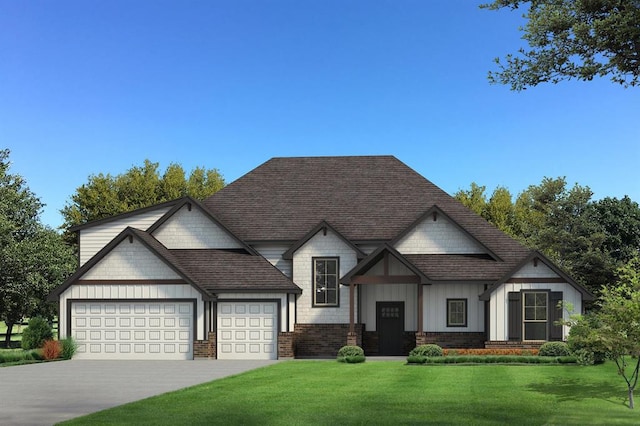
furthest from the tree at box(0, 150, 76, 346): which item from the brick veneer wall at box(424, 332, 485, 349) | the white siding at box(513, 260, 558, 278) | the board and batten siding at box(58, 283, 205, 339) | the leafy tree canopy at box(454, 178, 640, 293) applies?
the leafy tree canopy at box(454, 178, 640, 293)

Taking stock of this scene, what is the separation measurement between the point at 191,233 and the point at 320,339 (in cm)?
772

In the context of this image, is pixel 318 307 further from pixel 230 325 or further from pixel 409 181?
pixel 409 181

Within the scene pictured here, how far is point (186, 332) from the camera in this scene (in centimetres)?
3378

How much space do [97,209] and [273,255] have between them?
101 ft

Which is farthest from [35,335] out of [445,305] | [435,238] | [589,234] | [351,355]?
[589,234]

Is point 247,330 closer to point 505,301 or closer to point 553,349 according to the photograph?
point 505,301

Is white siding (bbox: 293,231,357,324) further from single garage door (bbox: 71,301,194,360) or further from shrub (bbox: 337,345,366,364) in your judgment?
single garage door (bbox: 71,301,194,360)

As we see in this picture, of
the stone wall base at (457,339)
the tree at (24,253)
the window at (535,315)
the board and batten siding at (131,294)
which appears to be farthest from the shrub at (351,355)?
the tree at (24,253)

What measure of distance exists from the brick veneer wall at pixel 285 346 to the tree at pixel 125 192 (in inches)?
1270

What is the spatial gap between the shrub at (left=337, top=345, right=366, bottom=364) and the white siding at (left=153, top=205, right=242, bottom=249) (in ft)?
26.5

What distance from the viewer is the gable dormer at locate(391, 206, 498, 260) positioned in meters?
36.3

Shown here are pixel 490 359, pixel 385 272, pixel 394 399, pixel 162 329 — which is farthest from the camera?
pixel 385 272

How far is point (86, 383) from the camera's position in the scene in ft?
76.4

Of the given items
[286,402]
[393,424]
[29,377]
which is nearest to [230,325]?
[29,377]
